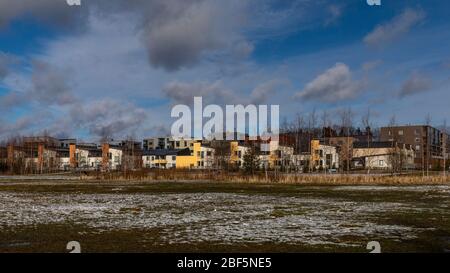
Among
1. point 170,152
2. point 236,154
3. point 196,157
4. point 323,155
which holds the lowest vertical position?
point 196,157

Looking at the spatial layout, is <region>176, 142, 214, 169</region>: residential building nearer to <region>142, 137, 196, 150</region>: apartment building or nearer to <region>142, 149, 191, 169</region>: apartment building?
<region>142, 149, 191, 169</region>: apartment building

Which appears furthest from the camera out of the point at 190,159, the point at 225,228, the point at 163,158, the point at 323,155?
the point at 163,158

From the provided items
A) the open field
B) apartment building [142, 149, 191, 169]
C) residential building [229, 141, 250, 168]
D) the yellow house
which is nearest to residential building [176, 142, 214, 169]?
the yellow house

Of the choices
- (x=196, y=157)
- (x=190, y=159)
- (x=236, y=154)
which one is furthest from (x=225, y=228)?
(x=190, y=159)

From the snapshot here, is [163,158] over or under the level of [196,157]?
under

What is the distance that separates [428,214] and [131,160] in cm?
8479

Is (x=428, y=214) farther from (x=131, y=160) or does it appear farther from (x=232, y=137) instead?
(x=232, y=137)

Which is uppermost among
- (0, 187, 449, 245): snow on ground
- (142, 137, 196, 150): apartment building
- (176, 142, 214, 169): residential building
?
(142, 137, 196, 150): apartment building

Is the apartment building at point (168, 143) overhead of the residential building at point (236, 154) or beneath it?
overhead

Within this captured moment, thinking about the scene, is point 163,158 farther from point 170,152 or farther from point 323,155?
point 323,155

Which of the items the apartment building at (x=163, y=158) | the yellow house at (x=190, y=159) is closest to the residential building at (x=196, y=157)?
the yellow house at (x=190, y=159)

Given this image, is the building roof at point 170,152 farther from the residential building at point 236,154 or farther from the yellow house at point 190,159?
the residential building at point 236,154
